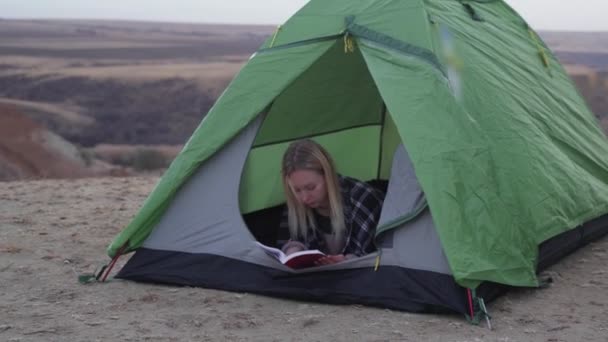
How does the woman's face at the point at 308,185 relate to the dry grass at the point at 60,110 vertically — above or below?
above

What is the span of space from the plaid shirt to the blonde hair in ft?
0.18

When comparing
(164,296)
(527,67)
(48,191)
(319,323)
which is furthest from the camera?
(48,191)

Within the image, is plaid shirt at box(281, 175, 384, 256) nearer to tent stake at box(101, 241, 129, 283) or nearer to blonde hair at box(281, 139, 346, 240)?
blonde hair at box(281, 139, 346, 240)

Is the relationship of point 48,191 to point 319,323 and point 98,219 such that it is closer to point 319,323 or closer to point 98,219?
point 98,219

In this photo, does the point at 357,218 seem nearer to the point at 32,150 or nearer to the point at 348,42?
the point at 348,42

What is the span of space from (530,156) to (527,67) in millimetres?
1180

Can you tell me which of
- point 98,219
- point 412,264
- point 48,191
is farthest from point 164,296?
point 48,191

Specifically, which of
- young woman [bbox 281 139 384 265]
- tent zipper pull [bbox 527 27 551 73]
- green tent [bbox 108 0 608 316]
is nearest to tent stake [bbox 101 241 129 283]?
green tent [bbox 108 0 608 316]

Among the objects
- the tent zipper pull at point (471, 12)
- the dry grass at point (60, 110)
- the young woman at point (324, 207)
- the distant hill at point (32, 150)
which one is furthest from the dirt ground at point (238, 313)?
the dry grass at point (60, 110)

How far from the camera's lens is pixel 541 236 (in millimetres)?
5273

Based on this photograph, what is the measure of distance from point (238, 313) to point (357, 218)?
0.94m

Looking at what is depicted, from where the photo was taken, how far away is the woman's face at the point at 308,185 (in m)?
5.27

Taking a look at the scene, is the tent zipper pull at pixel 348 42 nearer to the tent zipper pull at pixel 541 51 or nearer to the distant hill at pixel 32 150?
the tent zipper pull at pixel 541 51

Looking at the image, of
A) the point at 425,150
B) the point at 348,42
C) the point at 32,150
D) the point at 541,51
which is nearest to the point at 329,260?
the point at 425,150
